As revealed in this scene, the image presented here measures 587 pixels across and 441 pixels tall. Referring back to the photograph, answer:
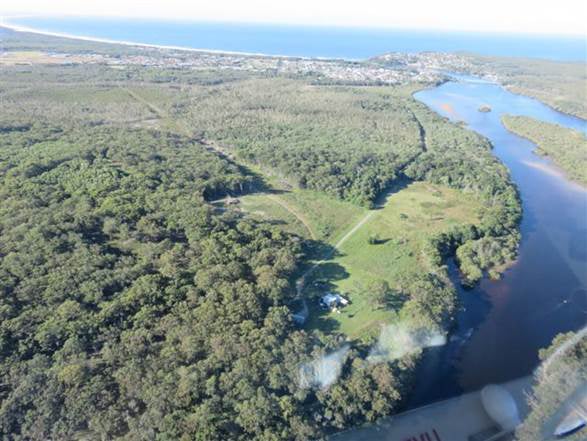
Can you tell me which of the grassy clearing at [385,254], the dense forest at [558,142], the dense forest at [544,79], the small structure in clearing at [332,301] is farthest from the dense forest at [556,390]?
the dense forest at [544,79]

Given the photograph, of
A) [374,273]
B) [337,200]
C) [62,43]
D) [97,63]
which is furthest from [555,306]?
[62,43]

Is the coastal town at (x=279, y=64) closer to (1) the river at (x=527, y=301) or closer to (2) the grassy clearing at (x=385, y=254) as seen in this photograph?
(2) the grassy clearing at (x=385, y=254)

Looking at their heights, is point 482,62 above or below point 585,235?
above

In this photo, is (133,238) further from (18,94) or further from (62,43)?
(62,43)

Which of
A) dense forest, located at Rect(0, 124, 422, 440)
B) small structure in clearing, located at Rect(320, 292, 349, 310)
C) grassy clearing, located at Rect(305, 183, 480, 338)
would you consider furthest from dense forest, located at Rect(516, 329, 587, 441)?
small structure in clearing, located at Rect(320, 292, 349, 310)

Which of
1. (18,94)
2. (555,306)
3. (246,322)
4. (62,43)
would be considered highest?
(62,43)

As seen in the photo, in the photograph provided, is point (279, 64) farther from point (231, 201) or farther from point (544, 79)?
point (231, 201)

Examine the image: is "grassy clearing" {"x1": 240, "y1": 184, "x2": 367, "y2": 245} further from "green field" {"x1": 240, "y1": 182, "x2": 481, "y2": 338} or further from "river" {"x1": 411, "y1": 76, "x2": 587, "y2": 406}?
"river" {"x1": 411, "y1": 76, "x2": 587, "y2": 406}

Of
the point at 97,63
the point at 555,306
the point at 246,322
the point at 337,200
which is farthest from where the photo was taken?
the point at 97,63
